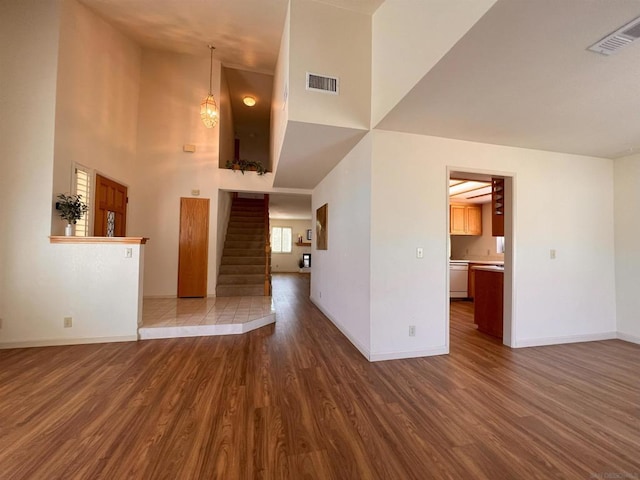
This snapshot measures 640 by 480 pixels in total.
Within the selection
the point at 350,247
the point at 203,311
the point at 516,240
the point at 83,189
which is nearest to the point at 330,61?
the point at 350,247

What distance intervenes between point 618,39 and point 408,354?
2.85 metres

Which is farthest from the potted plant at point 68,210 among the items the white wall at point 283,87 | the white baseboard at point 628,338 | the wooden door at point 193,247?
the white baseboard at point 628,338

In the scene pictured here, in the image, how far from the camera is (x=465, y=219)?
21.6 ft

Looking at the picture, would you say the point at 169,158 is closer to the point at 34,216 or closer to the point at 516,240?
the point at 34,216

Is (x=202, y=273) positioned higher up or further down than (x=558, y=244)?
further down

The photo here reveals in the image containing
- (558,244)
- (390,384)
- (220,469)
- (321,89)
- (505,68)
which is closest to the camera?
(220,469)

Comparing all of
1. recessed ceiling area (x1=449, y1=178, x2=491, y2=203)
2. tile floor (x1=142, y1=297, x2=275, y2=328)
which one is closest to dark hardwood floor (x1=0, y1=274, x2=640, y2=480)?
tile floor (x1=142, y1=297, x2=275, y2=328)

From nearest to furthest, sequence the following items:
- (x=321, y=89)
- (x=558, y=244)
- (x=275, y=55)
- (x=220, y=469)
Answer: (x=220, y=469) → (x=321, y=89) → (x=558, y=244) → (x=275, y=55)

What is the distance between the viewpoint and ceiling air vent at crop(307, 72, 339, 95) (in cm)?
260

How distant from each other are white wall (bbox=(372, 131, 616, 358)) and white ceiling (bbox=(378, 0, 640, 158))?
12.0 inches

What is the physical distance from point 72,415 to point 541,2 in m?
3.68

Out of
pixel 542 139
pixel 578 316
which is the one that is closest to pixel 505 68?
pixel 542 139

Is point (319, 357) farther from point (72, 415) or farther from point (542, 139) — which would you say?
point (542, 139)

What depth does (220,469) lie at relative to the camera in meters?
1.38
